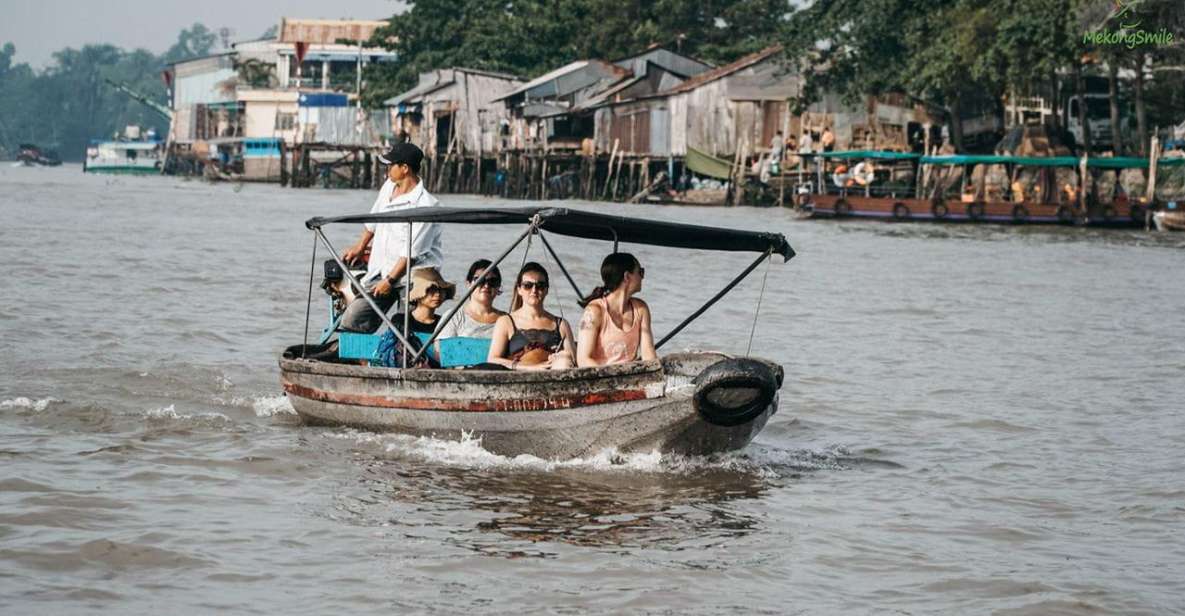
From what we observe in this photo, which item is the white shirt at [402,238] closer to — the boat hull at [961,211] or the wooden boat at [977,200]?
the wooden boat at [977,200]

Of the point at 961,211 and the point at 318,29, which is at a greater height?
the point at 318,29

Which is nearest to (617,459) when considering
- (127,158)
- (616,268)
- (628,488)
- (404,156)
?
(628,488)

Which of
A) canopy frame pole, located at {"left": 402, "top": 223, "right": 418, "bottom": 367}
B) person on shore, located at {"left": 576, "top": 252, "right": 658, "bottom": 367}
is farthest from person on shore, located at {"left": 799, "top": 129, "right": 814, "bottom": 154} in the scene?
person on shore, located at {"left": 576, "top": 252, "right": 658, "bottom": 367}

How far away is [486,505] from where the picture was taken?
8.89 metres

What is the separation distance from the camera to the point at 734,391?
914 centimetres

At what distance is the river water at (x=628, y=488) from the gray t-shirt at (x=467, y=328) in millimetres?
780

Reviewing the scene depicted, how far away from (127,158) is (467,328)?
304 ft

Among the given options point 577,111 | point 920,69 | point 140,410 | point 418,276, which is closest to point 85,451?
point 140,410

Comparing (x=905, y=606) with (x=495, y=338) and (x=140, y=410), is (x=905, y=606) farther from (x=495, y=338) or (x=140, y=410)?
(x=140, y=410)

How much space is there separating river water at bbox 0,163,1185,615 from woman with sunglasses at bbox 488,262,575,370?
2.02ft

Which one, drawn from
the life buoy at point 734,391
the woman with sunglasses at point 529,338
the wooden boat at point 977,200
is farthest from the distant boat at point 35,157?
the life buoy at point 734,391

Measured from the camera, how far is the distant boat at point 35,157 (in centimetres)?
11419

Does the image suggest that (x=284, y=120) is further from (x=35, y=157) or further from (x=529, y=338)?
(x=529, y=338)

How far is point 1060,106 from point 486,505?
123ft
